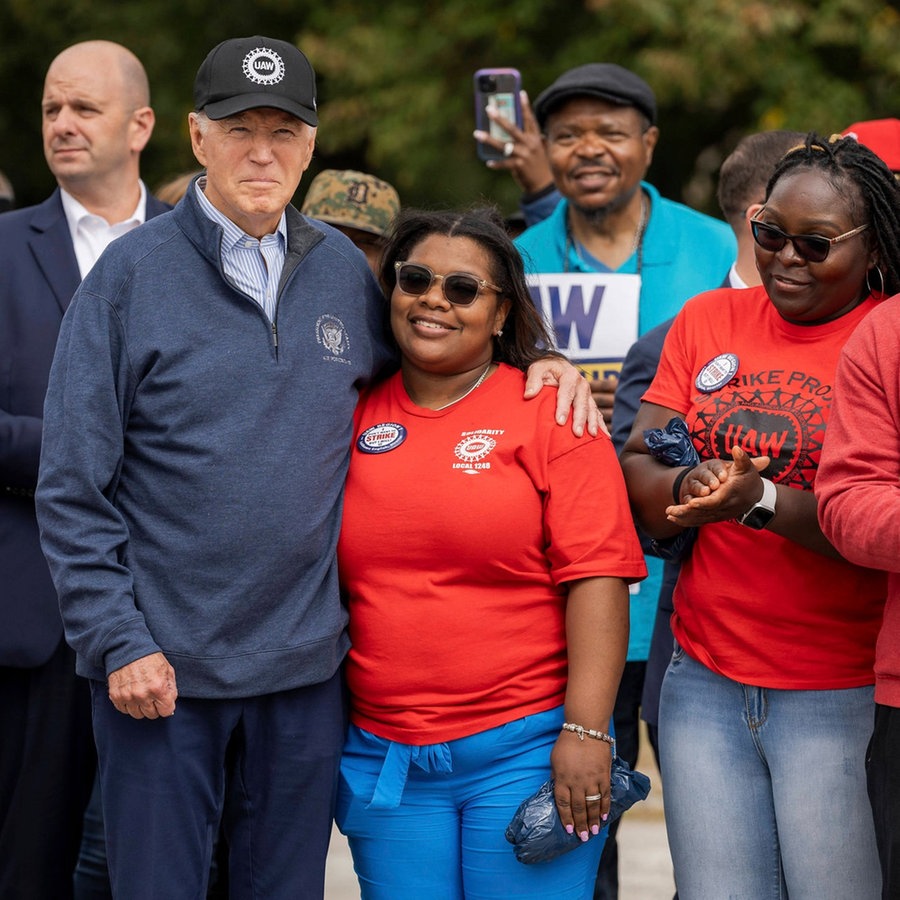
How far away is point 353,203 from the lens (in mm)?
4805

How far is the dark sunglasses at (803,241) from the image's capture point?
303cm

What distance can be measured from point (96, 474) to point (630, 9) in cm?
665

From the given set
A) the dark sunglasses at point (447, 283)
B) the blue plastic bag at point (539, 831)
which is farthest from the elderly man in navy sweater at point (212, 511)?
the blue plastic bag at point (539, 831)

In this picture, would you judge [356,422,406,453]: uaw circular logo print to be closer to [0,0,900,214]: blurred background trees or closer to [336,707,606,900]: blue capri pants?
[336,707,606,900]: blue capri pants

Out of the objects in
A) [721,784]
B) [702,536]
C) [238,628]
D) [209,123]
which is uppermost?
[209,123]

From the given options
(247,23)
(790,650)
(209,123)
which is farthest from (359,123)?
(790,650)

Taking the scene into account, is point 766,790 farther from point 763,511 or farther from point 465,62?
point 465,62

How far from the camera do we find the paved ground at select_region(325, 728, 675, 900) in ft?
17.3

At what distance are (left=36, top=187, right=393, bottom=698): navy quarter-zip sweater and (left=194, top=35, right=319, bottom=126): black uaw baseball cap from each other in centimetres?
30

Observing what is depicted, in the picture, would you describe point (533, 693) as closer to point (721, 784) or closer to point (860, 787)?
point (721, 784)

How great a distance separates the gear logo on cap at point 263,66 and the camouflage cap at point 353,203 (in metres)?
1.49

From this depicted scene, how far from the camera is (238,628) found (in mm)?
3096

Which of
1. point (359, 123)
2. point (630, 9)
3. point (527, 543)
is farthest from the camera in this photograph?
point (359, 123)

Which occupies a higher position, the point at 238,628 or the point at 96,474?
the point at 96,474
